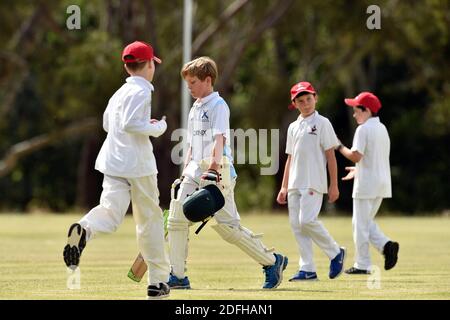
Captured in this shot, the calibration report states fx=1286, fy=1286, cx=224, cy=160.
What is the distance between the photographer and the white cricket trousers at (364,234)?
13773mm

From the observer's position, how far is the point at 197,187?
11.5 meters

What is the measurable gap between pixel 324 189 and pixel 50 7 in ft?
96.1

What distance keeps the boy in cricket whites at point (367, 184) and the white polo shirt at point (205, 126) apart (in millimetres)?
2754

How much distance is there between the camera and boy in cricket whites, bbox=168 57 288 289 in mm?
11148

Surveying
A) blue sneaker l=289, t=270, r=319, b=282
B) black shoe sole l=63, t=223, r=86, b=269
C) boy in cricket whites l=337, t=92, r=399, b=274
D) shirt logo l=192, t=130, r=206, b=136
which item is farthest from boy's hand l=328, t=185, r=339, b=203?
black shoe sole l=63, t=223, r=86, b=269

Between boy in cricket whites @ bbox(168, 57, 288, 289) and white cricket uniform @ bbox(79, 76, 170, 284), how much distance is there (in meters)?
0.84

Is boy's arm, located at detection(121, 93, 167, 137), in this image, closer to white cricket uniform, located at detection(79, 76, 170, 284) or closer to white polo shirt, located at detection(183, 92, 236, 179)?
white cricket uniform, located at detection(79, 76, 170, 284)

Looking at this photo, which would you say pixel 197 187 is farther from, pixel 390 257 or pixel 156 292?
pixel 390 257

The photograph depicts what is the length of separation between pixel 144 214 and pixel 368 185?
419 cm

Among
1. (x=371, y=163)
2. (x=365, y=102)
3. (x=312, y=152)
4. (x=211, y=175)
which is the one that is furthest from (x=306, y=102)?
(x=211, y=175)

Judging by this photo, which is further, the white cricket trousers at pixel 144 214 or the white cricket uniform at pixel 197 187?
the white cricket uniform at pixel 197 187

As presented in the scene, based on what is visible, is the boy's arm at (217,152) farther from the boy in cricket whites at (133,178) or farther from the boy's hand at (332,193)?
the boy's hand at (332,193)

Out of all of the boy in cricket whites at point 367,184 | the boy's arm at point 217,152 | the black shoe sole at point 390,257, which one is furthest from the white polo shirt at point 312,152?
the boy's arm at point 217,152

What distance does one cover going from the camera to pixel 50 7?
4106 centimetres
